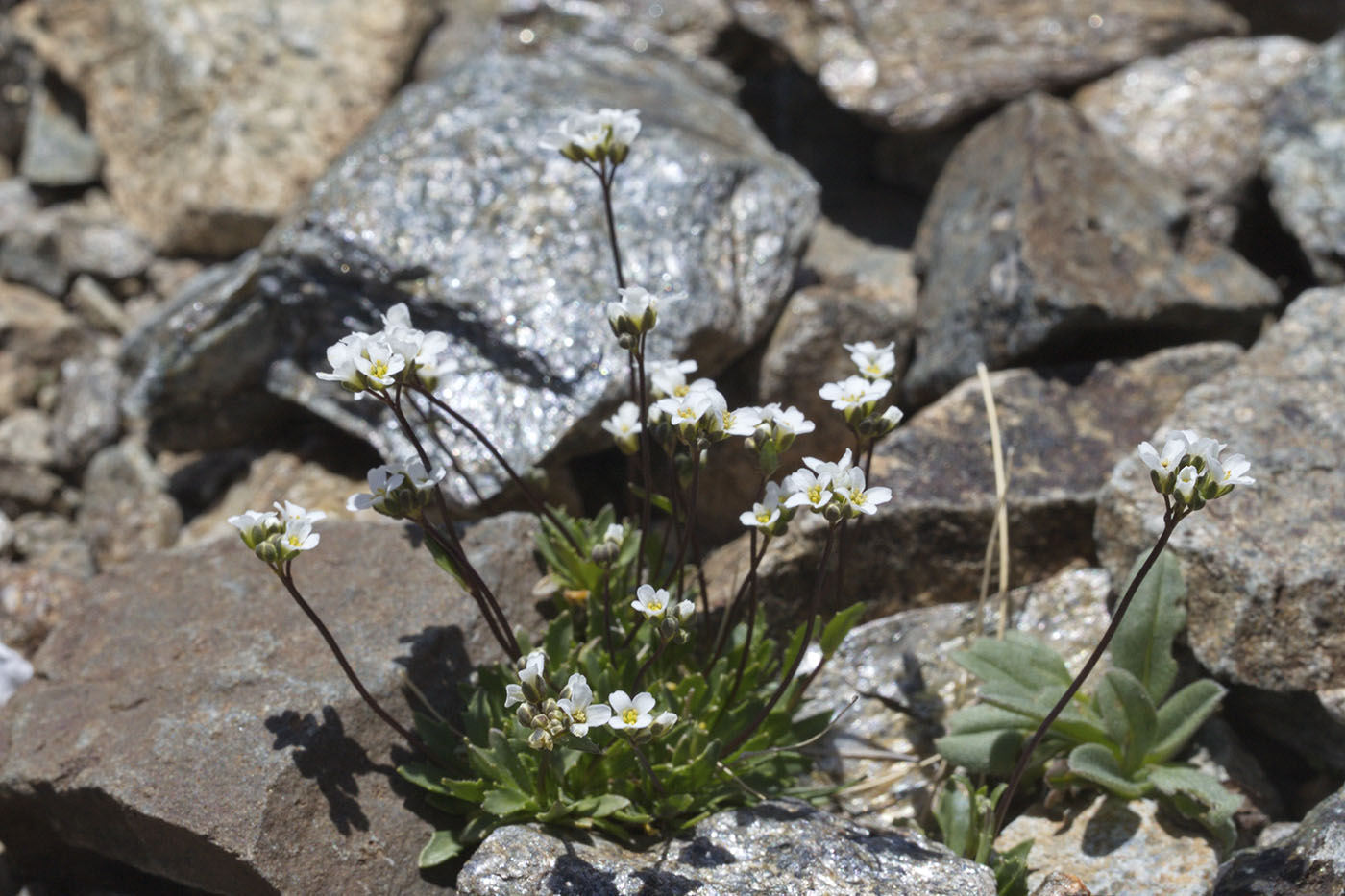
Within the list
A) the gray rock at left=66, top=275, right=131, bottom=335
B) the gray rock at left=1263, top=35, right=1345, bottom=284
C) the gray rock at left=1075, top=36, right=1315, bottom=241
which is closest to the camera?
the gray rock at left=1263, top=35, right=1345, bottom=284

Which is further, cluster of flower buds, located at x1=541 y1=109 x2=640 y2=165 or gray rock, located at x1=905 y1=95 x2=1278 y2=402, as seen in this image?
gray rock, located at x1=905 y1=95 x2=1278 y2=402

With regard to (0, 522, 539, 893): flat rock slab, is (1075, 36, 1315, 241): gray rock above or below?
above

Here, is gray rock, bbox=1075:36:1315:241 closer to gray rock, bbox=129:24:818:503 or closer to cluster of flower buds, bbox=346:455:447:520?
gray rock, bbox=129:24:818:503

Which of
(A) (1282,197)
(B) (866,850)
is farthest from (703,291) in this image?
(A) (1282,197)

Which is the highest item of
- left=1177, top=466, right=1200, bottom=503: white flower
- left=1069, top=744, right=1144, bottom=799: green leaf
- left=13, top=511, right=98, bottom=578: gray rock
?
left=1177, top=466, right=1200, bottom=503: white flower

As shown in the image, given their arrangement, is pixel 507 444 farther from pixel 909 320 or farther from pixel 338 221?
pixel 909 320

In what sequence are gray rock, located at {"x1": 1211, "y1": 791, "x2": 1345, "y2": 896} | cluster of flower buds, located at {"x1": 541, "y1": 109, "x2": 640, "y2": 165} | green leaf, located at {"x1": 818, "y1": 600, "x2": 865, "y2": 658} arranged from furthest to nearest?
1. green leaf, located at {"x1": 818, "y1": 600, "x2": 865, "y2": 658}
2. cluster of flower buds, located at {"x1": 541, "y1": 109, "x2": 640, "y2": 165}
3. gray rock, located at {"x1": 1211, "y1": 791, "x2": 1345, "y2": 896}

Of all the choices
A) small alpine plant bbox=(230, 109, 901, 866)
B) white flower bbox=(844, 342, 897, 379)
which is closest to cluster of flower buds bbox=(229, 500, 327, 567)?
small alpine plant bbox=(230, 109, 901, 866)
